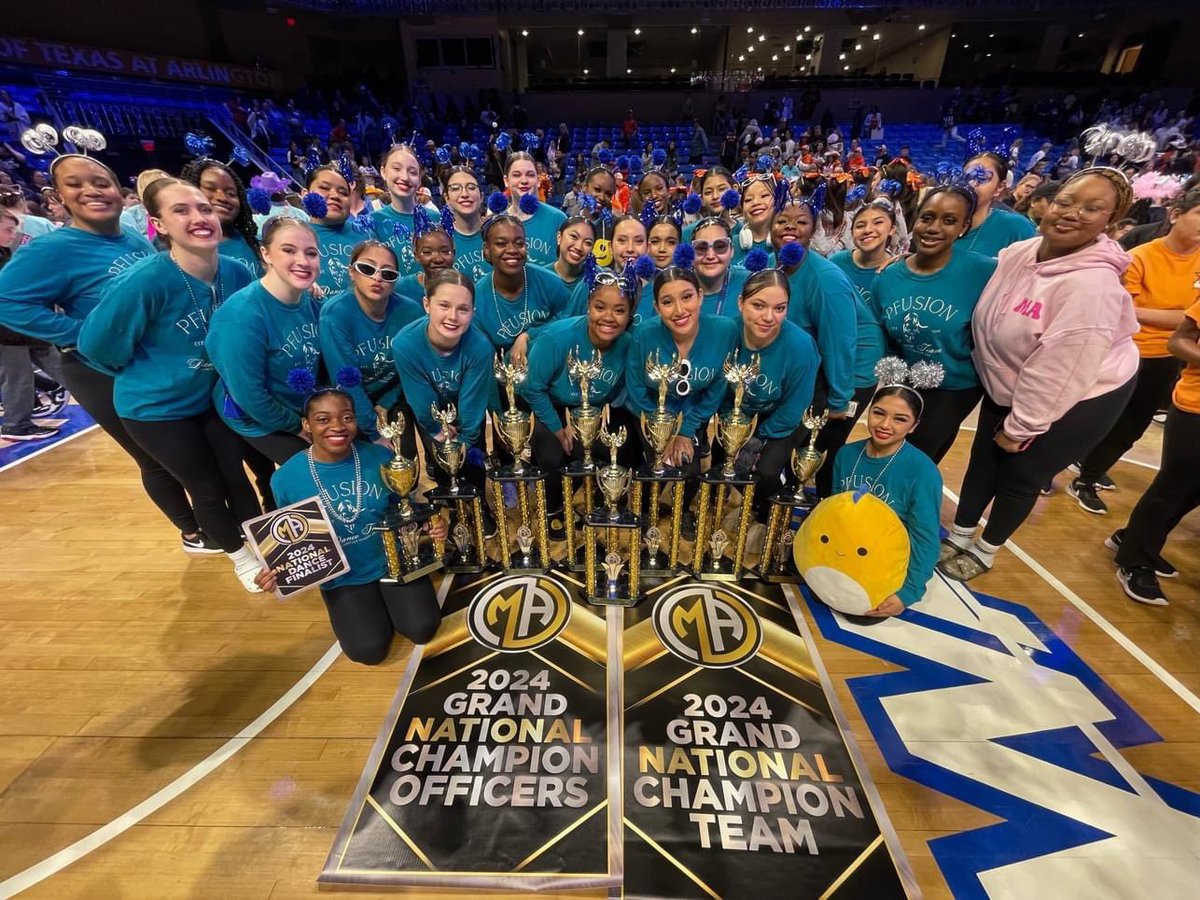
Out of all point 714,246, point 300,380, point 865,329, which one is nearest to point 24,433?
point 300,380

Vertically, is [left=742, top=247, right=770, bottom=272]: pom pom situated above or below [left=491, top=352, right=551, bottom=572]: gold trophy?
above

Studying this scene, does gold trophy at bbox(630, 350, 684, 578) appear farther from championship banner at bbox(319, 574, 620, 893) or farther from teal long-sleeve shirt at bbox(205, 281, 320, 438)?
teal long-sleeve shirt at bbox(205, 281, 320, 438)

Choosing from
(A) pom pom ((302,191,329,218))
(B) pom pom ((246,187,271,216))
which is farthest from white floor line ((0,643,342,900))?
(A) pom pom ((302,191,329,218))

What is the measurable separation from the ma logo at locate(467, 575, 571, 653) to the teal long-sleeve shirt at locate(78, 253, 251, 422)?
1.57 m

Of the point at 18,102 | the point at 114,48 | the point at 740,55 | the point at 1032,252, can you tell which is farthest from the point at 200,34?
the point at 1032,252

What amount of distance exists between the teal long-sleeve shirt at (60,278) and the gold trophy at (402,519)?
4.37 ft

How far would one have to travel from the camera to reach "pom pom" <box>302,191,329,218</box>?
2.90m

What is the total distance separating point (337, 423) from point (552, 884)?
5.71ft

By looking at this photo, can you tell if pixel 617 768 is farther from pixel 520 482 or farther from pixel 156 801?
pixel 156 801

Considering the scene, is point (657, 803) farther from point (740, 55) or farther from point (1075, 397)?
point (740, 55)

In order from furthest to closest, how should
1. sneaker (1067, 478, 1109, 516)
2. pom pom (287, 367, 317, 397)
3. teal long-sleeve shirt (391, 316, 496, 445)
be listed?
sneaker (1067, 478, 1109, 516), teal long-sleeve shirt (391, 316, 496, 445), pom pom (287, 367, 317, 397)

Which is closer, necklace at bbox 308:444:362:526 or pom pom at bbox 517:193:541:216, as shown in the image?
necklace at bbox 308:444:362:526

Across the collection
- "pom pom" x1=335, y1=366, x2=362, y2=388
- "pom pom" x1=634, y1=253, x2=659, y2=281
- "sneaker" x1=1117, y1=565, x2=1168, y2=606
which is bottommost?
"sneaker" x1=1117, y1=565, x2=1168, y2=606

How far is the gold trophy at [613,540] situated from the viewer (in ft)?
7.83
